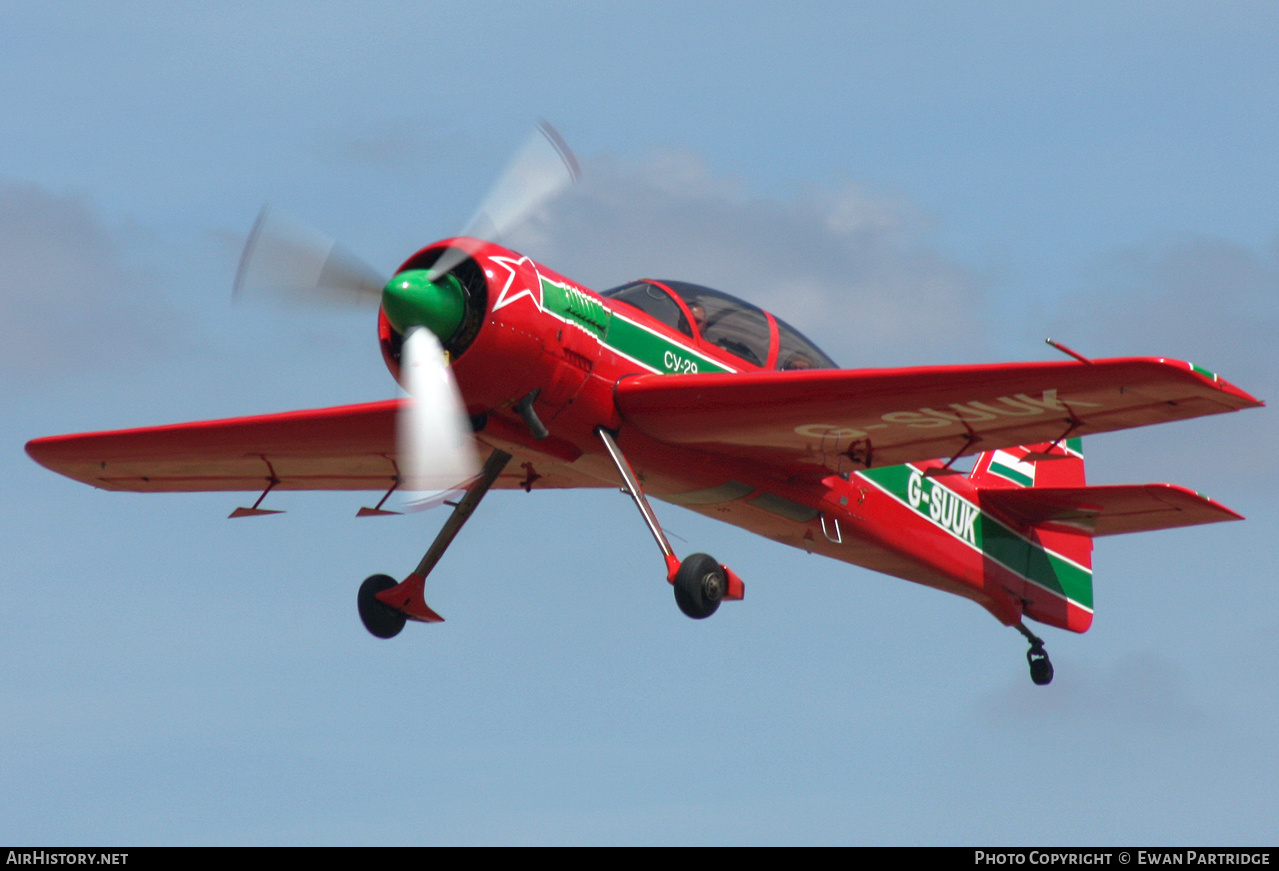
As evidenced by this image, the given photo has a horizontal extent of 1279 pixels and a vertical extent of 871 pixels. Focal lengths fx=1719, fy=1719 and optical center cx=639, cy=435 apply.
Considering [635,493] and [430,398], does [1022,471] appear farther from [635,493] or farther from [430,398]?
[430,398]

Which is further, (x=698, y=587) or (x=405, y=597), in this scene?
(x=405, y=597)

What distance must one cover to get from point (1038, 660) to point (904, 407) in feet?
18.5

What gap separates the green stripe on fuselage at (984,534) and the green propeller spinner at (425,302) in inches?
188

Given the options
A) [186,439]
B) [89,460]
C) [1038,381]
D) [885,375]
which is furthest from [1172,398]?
[89,460]

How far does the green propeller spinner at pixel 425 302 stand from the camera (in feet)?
41.1

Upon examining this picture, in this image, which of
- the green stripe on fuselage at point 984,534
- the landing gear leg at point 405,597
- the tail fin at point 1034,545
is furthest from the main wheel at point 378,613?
the tail fin at point 1034,545

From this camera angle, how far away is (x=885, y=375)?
43.1ft

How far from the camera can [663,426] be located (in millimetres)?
13844

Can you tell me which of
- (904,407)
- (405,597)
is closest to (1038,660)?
(904,407)

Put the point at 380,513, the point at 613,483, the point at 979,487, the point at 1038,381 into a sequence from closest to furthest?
the point at 1038,381, the point at 613,483, the point at 380,513, the point at 979,487

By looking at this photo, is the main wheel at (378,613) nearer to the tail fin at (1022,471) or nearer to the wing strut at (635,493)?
the wing strut at (635,493)
